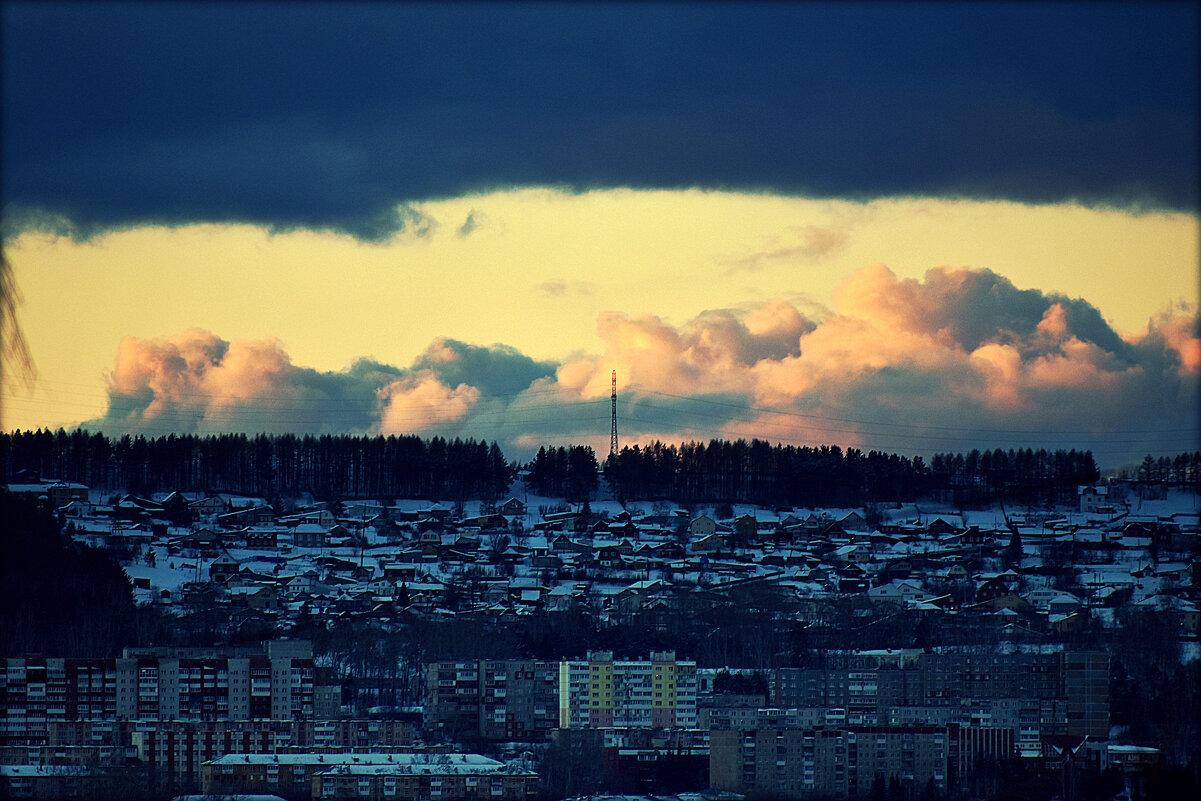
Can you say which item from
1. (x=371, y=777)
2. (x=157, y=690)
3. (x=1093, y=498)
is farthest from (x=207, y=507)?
(x=371, y=777)

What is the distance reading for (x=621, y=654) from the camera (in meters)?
51.4

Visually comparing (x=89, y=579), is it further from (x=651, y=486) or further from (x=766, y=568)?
(x=651, y=486)

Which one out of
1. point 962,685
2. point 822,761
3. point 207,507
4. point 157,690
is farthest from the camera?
point 207,507

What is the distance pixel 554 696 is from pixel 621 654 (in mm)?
4684

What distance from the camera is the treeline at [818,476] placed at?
78.8m

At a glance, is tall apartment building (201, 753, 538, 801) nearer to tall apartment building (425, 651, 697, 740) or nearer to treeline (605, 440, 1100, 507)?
tall apartment building (425, 651, 697, 740)

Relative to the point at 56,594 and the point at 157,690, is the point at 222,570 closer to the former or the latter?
the point at 56,594

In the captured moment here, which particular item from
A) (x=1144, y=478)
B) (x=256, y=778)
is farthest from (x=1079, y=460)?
(x=256, y=778)

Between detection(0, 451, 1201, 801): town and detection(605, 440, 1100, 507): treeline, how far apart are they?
1536 millimetres

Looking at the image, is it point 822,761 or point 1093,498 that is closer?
point 822,761

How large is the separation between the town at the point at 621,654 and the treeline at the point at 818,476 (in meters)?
1.54

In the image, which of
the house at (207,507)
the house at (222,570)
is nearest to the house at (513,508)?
the house at (207,507)

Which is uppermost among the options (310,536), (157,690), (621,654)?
(310,536)

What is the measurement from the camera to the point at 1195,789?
31656 mm
